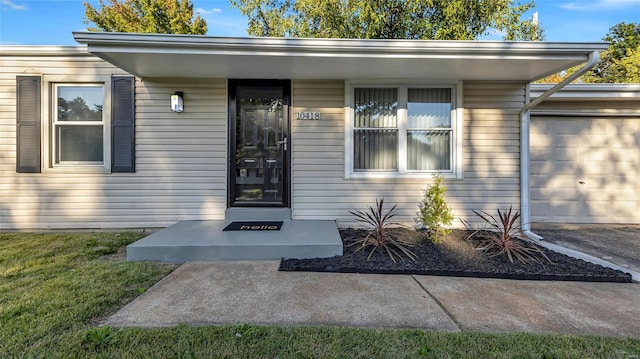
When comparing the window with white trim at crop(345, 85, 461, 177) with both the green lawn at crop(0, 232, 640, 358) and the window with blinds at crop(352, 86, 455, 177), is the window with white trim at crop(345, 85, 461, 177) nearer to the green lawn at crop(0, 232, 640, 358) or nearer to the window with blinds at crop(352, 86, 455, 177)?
the window with blinds at crop(352, 86, 455, 177)

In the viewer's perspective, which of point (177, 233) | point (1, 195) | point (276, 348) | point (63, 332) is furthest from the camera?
point (1, 195)

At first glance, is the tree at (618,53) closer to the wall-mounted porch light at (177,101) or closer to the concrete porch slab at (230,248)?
the concrete porch slab at (230,248)

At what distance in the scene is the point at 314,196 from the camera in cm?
475

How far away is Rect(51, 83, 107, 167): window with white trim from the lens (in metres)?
4.67

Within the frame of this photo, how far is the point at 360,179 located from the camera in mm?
4727

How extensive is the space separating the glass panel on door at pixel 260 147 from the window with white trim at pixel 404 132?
1.17 m

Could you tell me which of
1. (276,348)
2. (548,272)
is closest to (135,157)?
(276,348)

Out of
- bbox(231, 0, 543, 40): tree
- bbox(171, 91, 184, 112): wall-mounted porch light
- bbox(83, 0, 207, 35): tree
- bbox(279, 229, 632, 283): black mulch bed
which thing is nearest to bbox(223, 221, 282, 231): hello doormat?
bbox(279, 229, 632, 283): black mulch bed

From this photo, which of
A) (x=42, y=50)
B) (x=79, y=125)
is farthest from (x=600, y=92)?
(x=42, y=50)

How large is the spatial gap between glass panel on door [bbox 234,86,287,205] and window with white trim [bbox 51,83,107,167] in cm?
211

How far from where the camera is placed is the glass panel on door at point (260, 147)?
4770 mm

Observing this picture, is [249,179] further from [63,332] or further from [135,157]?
→ [63,332]

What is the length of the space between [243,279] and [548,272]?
10.2ft

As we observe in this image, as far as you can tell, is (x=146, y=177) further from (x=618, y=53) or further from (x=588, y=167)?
(x=618, y=53)
